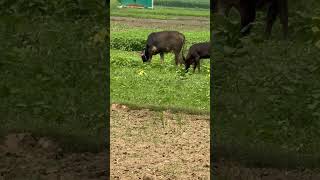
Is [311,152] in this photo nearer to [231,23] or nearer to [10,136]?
[231,23]

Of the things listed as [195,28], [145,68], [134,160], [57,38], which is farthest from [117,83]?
[195,28]

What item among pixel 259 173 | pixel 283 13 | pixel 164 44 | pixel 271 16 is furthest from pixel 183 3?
pixel 259 173

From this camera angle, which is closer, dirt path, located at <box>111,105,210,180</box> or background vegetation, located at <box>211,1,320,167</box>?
dirt path, located at <box>111,105,210,180</box>

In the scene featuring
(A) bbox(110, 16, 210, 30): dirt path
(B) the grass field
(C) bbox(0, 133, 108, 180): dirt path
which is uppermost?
(B) the grass field

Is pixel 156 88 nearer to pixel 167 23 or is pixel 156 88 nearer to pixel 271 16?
pixel 271 16

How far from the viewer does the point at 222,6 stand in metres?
6.56

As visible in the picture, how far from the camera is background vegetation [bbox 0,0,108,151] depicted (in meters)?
6.11

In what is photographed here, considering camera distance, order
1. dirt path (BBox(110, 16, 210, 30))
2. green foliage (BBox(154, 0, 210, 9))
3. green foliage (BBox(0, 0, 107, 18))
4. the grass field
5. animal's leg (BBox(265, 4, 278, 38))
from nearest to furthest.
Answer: animal's leg (BBox(265, 4, 278, 38)) → green foliage (BBox(0, 0, 107, 18)) → the grass field → dirt path (BBox(110, 16, 210, 30)) → green foliage (BBox(154, 0, 210, 9))

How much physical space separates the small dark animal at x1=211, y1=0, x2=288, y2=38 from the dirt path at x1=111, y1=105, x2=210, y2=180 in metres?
1.05

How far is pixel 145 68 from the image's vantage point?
11.7 meters

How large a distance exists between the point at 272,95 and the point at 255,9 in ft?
2.42

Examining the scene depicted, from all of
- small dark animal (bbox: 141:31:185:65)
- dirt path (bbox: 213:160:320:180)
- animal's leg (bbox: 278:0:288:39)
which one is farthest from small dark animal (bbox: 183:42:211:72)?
dirt path (bbox: 213:160:320:180)

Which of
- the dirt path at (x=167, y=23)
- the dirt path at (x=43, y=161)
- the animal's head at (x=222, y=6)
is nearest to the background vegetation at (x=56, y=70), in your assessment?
the dirt path at (x=43, y=161)

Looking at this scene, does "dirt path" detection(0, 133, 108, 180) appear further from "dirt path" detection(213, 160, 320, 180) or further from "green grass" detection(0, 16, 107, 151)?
"dirt path" detection(213, 160, 320, 180)
